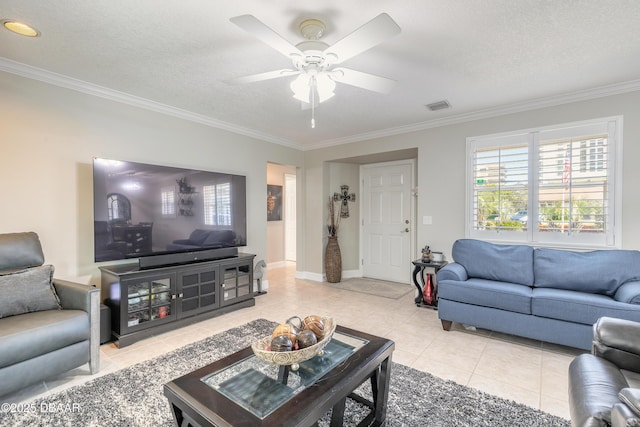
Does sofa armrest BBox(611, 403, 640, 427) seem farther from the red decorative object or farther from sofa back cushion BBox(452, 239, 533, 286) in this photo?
the red decorative object

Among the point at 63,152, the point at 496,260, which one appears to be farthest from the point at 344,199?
the point at 63,152

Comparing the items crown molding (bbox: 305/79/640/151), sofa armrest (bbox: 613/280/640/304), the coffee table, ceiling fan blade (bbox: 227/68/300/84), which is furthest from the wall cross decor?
the coffee table

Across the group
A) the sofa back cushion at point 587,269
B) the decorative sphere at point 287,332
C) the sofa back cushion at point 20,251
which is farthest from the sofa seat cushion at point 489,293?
the sofa back cushion at point 20,251

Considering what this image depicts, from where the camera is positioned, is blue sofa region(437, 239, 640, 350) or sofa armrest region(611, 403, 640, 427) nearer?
sofa armrest region(611, 403, 640, 427)

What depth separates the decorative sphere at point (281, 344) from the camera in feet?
4.58

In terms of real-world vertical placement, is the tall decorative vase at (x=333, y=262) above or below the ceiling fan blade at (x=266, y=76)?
below

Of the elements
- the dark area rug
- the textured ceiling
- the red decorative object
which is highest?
the textured ceiling

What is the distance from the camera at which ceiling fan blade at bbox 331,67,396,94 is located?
1948mm

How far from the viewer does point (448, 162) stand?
3984 mm

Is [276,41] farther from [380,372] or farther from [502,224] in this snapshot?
[502,224]

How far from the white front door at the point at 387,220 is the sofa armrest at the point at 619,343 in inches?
139

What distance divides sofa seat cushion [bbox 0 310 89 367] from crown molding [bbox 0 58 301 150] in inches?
81.6

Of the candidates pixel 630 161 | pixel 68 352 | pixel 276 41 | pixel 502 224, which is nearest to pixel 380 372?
pixel 276 41

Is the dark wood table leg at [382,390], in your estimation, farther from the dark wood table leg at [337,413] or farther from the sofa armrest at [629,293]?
the sofa armrest at [629,293]
